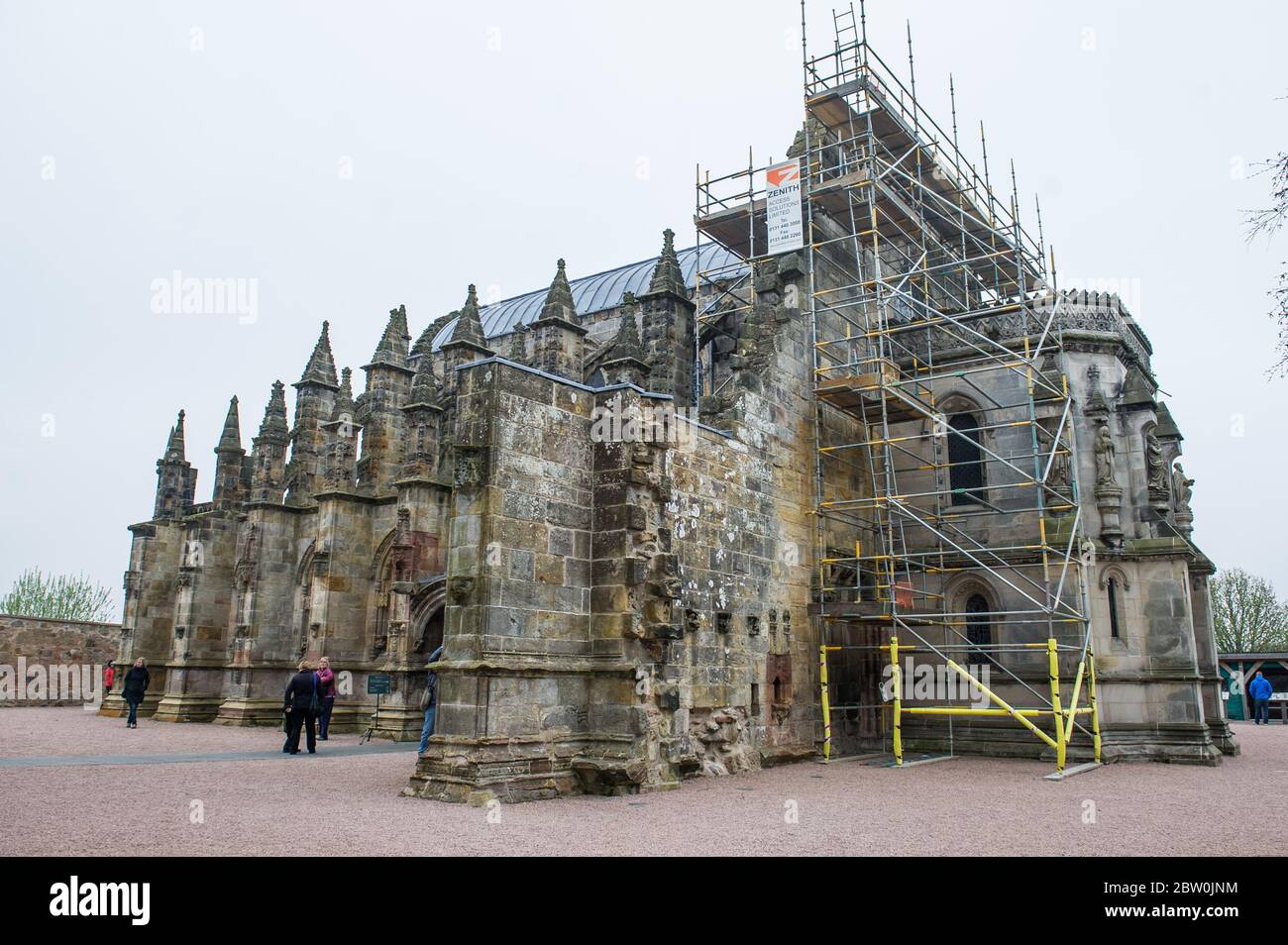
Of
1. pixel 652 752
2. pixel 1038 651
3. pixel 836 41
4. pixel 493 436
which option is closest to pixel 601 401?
pixel 493 436

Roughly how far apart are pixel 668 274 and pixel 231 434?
14290mm

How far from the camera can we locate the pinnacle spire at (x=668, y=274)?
19566 mm

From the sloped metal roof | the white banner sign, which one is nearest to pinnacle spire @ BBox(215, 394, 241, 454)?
the sloped metal roof

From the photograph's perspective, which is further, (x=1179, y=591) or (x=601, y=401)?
(x=1179, y=591)

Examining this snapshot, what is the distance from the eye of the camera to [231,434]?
26469 mm

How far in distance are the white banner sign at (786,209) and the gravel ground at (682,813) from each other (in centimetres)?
856

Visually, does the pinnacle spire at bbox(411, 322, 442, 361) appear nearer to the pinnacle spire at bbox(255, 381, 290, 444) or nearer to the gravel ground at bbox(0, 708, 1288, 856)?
the pinnacle spire at bbox(255, 381, 290, 444)

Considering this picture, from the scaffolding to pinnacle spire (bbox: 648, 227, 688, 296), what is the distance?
1.31m

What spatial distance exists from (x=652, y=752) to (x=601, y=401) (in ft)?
13.4

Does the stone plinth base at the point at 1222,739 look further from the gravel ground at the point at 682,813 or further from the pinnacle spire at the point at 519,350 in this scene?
the pinnacle spire at the point at 519,350

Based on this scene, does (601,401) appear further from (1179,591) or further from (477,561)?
(1179,591)

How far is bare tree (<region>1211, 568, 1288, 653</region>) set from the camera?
131ft

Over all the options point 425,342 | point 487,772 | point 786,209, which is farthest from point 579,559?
point 425,342

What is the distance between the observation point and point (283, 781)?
34.9 ft
